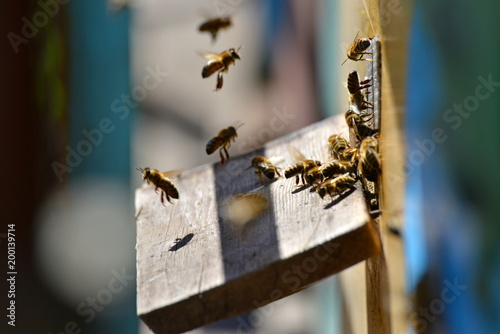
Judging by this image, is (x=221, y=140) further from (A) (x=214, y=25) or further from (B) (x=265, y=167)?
(A) (x=214, y=25)

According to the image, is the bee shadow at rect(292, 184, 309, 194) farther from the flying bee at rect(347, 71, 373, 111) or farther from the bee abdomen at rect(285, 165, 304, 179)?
the flying bee at rect(347, 71, 373, 111)

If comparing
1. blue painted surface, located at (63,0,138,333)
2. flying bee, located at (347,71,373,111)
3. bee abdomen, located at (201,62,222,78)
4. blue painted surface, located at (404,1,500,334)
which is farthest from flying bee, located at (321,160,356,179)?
blue painted surface, located at (63,0,138,333)

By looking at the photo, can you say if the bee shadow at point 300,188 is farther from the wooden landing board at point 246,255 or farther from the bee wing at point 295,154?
the bee wing at point 295,154

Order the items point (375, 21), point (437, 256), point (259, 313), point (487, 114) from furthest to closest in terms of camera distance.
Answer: point (259, 313) < point (375, 21) < point (437, 256) < point (487, 114)

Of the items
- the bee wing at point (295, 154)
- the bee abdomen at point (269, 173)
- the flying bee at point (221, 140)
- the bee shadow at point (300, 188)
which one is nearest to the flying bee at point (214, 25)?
the flying bee at point (221, 140)

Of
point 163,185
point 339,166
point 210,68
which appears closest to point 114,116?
point 210,68

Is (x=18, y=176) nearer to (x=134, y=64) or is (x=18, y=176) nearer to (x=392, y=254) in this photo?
(x=134, y=64)

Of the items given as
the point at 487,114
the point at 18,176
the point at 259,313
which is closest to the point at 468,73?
the point at 487,114
